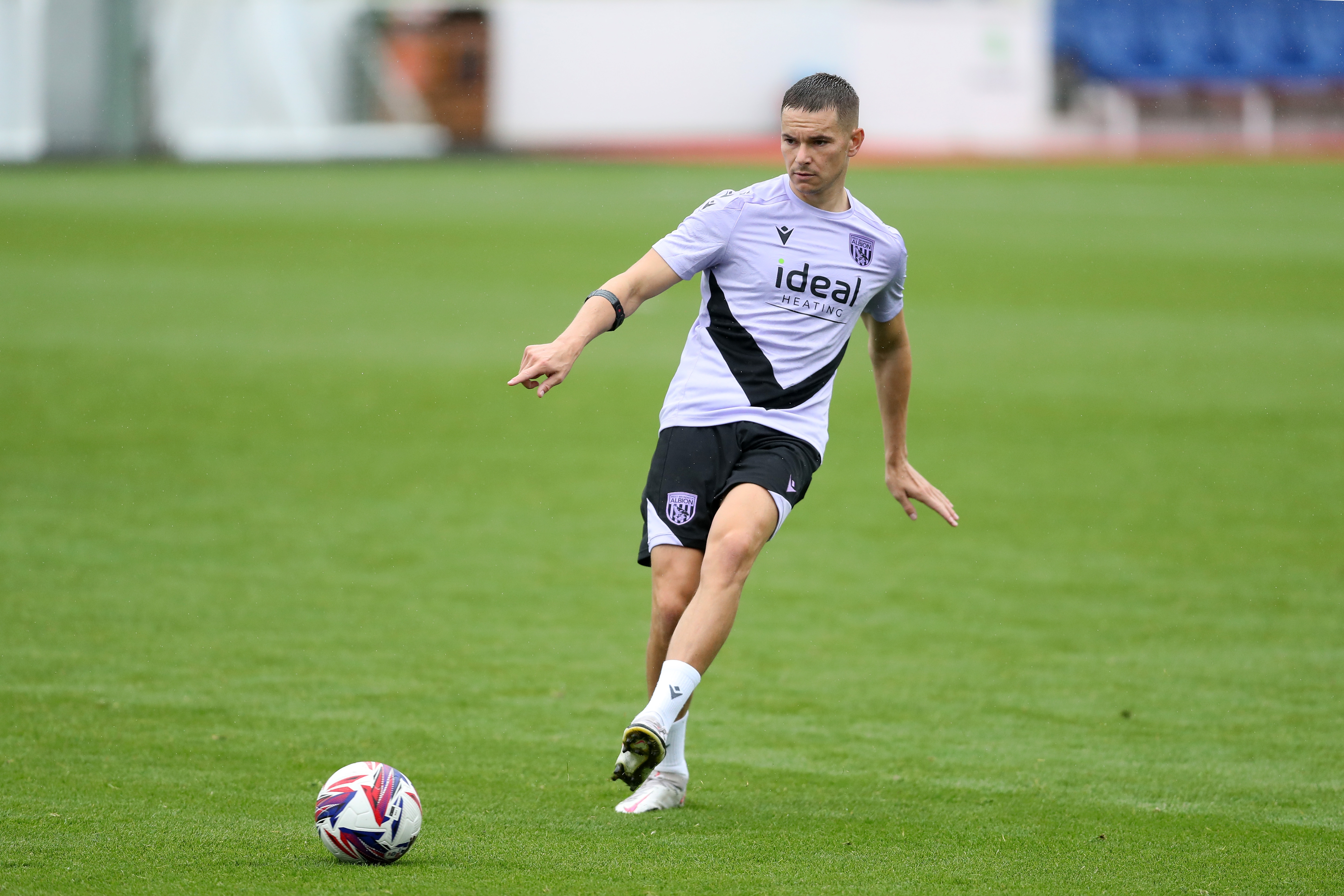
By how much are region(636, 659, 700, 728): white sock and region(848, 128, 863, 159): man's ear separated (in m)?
1.92

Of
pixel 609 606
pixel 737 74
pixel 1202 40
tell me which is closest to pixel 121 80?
pixel 737 74

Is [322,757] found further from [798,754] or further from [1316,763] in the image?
[1316,763]

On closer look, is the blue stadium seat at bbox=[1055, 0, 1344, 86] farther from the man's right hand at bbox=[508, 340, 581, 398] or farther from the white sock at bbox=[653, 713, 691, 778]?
the man's right hand at bbox=[508, 340, 581, 398]

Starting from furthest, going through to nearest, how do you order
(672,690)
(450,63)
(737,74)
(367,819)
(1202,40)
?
(737,74), (1202,40), (450,63), (672,690), (367,819)

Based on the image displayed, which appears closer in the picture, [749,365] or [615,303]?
[615,303]

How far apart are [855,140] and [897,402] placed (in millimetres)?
1088

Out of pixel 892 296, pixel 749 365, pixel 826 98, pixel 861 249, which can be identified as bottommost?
pixel 749 365

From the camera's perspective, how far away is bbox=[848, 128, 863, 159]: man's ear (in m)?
5.53

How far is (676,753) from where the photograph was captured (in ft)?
19.0

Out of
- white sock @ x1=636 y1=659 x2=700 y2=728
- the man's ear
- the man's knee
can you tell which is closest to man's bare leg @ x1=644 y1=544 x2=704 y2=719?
the man's knee

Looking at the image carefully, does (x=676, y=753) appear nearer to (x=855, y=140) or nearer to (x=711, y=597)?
(x=711, y=597)

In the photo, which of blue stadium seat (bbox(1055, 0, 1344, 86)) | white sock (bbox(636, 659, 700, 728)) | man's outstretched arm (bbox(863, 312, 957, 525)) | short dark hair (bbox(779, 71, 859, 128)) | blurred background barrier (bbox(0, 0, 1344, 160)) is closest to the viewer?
white sock (bbox(636, 659, 700, 728))

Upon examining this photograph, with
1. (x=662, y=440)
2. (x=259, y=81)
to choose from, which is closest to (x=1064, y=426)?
(x=662, y=440)

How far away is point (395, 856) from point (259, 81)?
4389 cm
